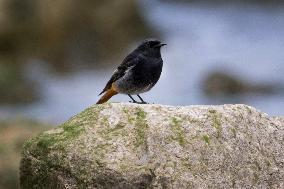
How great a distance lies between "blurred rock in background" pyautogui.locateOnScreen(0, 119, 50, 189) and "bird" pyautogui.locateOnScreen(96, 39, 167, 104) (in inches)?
94.1

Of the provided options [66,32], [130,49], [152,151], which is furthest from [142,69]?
[66,32]

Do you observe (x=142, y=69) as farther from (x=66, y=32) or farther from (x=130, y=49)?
(x=66, y=32)

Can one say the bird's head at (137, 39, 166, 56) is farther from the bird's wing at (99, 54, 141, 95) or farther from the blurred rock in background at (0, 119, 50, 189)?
the blurred rock in background at (0, 119, 50, 189)

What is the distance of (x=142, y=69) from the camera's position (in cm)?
848

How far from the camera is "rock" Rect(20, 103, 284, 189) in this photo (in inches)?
237

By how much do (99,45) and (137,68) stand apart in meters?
17.1

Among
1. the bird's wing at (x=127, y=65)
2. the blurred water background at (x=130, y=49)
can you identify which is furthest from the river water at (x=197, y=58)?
the bird's wing at (x=127, y=65)

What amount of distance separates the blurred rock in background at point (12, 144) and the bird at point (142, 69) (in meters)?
2.39

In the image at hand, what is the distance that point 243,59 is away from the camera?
24.9 m

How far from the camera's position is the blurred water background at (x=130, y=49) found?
21781mm

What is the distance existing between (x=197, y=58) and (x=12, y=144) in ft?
46.9

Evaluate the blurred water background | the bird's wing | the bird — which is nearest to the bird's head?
the bird

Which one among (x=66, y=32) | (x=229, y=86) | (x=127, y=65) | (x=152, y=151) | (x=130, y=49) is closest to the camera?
(x=152, y=151)

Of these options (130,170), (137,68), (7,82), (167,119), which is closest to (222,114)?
(167,119)
